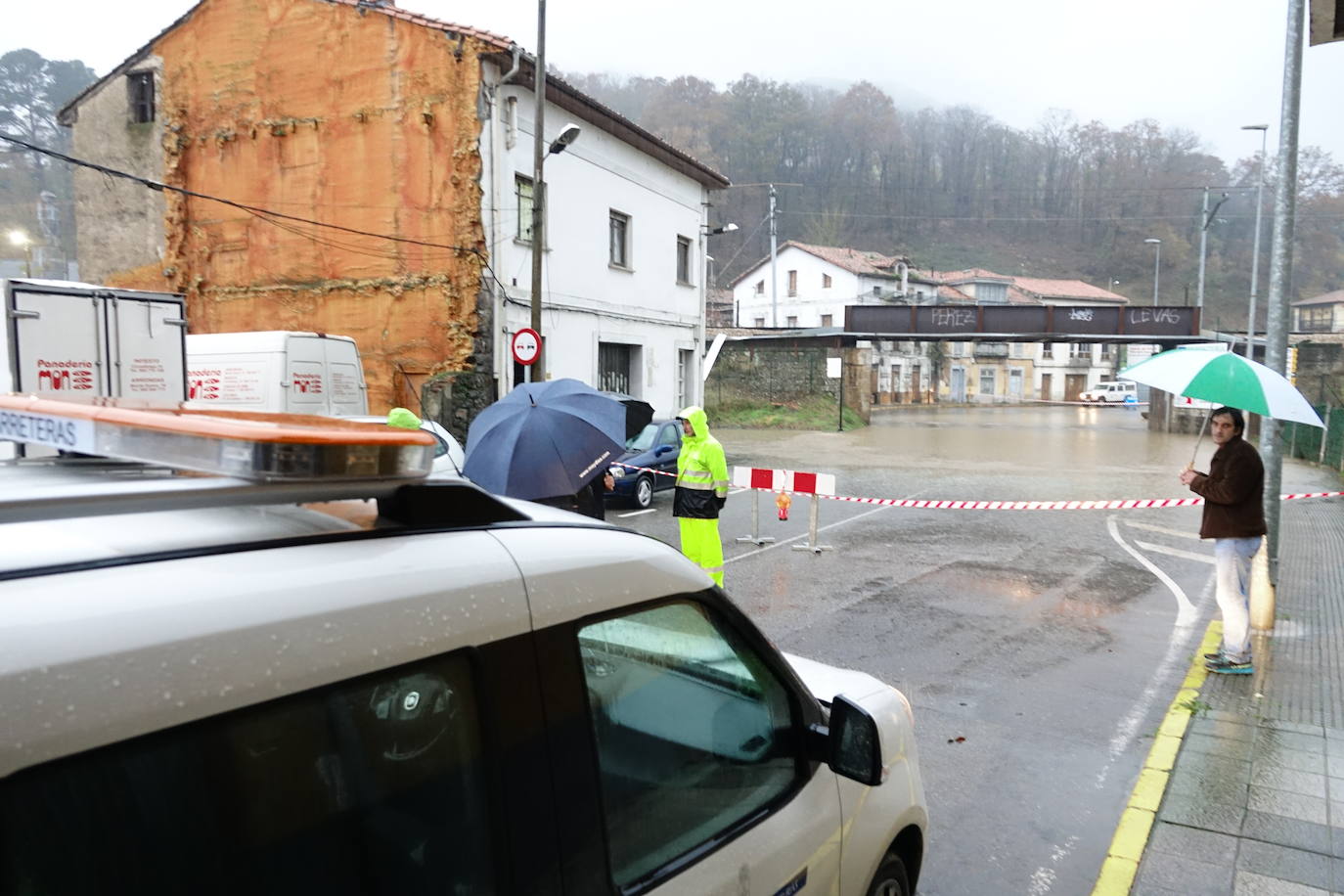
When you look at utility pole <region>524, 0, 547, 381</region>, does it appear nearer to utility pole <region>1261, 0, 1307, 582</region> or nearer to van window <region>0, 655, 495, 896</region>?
utility pole <region>1261, 0, 1307, 582</region>

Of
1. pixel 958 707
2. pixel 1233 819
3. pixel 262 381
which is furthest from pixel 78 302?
pixel 1233 819

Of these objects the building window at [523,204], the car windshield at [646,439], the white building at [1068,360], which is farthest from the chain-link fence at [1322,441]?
the white building at [1068,360]

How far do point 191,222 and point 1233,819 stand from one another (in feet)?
73.7

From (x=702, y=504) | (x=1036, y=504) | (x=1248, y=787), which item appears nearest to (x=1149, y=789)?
(x=1248, y=787)

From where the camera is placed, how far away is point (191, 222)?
20.8m

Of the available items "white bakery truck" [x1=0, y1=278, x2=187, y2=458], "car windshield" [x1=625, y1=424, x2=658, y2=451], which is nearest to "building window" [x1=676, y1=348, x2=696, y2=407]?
"car windshield" [x1=625, y1=424, x2=658, y2=451]

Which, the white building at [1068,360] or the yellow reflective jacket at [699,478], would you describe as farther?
the white building at [1068,360]

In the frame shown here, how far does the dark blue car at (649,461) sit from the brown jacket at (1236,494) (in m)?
9.46

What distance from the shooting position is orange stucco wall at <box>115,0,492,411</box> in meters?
18.0

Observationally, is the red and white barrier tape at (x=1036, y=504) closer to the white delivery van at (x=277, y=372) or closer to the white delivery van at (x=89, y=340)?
the white delivery van at (x=277, y=372)

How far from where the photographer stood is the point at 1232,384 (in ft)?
19.3

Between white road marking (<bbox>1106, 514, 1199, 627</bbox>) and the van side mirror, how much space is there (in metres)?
7.18

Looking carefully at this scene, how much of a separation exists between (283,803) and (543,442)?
599 cm

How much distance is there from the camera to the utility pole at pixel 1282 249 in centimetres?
821
